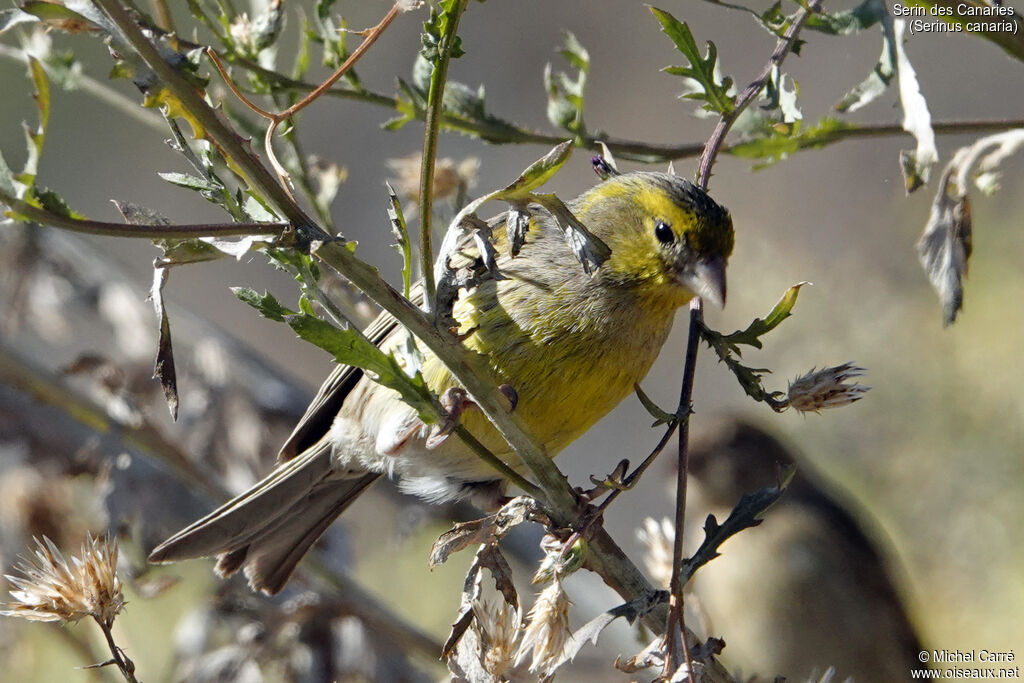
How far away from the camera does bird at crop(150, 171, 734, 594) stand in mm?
2322

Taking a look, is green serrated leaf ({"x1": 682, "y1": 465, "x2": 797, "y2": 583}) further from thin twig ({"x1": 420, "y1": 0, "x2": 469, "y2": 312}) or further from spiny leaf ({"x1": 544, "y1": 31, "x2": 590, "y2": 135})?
spiny leaf ({"x1": 544, "y1": 31, "x2": 590, "y2": 135})

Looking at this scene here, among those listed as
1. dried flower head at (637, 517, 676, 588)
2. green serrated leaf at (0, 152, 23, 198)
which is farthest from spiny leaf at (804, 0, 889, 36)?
green serrated leaf at (0, 152, 23, 198)

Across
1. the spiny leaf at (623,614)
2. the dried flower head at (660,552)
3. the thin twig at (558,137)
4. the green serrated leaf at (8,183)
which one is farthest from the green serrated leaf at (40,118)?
the dried flower head at (660,552)

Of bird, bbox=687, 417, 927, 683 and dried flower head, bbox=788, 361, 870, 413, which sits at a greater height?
dried flower head, bbox=788, 361, 870, 413

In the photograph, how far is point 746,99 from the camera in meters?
2.01

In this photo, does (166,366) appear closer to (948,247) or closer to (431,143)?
(431,143)

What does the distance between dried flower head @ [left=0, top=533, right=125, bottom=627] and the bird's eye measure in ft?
4.38

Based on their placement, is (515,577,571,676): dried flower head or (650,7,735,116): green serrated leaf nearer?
(515,577,571,676): dried flower head

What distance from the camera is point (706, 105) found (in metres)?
2.15

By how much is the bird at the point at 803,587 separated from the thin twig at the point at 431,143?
2.95 m

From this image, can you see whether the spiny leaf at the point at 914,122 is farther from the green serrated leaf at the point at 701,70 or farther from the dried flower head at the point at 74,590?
the dried flower head at the point at 74,590

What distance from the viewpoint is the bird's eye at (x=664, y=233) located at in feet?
7.98

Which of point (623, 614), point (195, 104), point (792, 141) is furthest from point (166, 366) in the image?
point (792, 141)

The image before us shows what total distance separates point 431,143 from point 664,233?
1.15 meters
